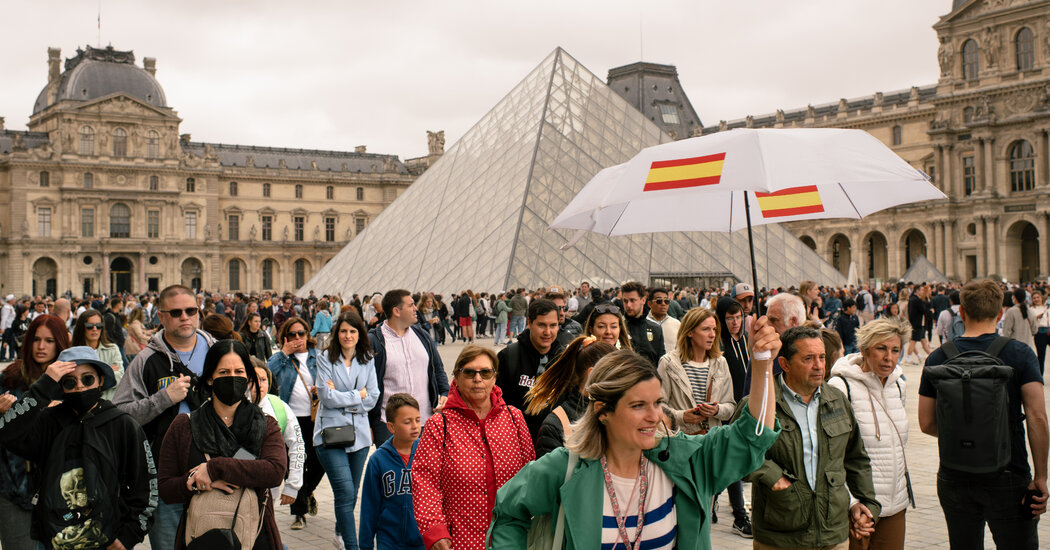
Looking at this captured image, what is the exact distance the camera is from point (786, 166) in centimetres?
318

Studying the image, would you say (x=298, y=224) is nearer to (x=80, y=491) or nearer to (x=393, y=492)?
(x=393, y=492)

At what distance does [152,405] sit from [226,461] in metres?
0.70

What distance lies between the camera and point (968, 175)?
137 ft

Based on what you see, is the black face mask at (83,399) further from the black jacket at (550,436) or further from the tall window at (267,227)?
the tall window at (267,227)

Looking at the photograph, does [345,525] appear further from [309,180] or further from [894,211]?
[309,180]

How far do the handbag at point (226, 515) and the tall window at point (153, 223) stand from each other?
51749 millimetres

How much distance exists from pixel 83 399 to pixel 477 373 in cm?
136

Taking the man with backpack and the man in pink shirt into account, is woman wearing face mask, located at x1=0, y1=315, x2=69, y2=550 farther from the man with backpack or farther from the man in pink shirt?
the man with backpack

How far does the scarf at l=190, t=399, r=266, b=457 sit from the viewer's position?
282cm

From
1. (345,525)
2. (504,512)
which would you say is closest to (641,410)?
(504,512)

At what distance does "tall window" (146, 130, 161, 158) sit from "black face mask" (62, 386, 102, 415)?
168ft

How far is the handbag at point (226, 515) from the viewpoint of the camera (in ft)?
9.01

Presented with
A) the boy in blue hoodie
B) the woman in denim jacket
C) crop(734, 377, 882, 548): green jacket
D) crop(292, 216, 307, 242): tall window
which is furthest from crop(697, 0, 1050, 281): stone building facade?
the boy in blue hoodie

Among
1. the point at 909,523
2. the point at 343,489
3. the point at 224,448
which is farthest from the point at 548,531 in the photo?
the point at 909,523
